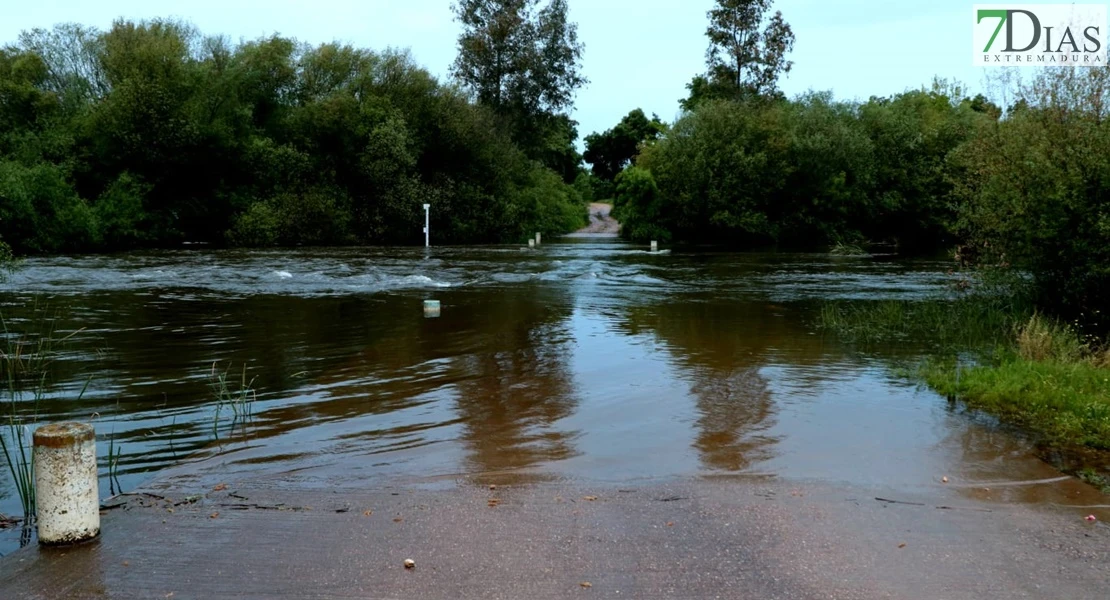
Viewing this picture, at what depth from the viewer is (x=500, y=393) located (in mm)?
8688

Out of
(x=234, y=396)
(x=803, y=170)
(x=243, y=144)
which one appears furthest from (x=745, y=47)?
(x=234, y=396)

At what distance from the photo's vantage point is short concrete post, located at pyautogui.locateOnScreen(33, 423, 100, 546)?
4.41 meters

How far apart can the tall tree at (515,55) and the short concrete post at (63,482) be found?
47735 mm

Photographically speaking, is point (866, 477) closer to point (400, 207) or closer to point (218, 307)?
point (218, 307)

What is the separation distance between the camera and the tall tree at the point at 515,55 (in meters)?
50.1

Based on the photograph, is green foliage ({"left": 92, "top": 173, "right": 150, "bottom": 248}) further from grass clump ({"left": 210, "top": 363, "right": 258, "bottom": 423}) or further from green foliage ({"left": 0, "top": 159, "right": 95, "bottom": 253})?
grass clump ({"left": 210, "top": 363, "right": 258, "bottom": 423})

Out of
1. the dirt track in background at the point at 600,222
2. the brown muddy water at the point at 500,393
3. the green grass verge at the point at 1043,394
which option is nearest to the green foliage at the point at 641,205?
the dirt track in background at the point at 600,222

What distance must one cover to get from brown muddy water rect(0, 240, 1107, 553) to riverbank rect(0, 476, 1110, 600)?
0.40 meters

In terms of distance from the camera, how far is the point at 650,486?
5.66 m

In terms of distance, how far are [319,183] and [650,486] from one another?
39165 mm

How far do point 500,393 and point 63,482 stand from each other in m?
4.74

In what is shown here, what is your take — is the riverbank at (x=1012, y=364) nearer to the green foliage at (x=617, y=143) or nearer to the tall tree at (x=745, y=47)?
the tall tree at (x=745, y=47)

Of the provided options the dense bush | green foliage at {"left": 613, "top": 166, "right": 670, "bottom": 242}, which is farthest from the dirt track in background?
the dense bush

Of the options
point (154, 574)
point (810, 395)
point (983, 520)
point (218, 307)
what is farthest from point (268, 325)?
point (983, 520)
